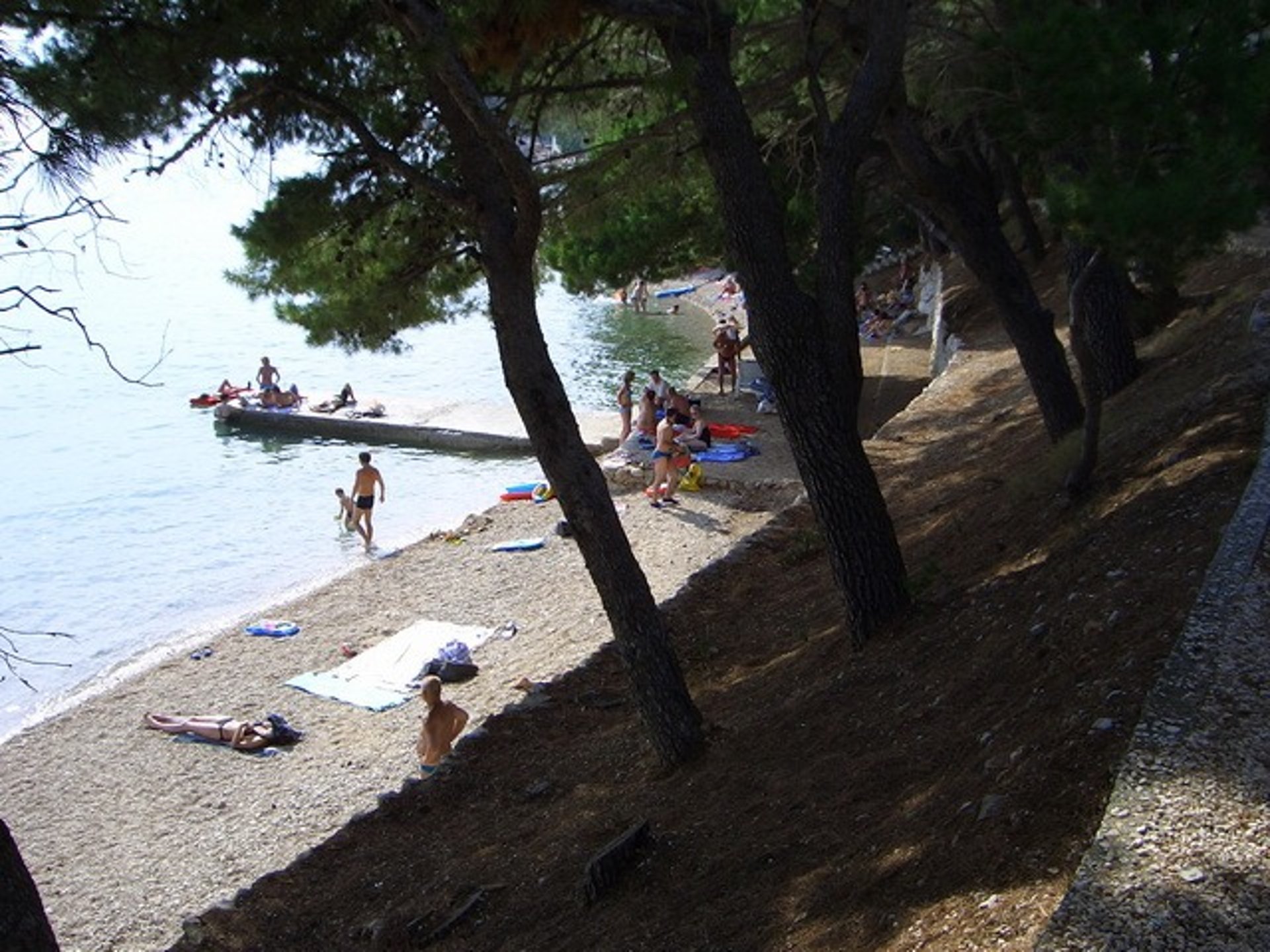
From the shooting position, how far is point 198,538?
2481cm

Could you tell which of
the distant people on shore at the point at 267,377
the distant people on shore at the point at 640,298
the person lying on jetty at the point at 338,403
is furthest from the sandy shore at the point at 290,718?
the distant people on shore at the point at 640,298

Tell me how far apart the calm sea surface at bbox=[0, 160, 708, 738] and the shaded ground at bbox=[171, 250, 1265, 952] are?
2.58m

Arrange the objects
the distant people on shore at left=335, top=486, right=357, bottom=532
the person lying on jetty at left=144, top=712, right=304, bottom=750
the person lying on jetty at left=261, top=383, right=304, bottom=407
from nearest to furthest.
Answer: the person lying on jetty at left=144, top=712, right=304, bottom=750 < the distant people on shore at left=335, top=486, right=357, bottom=532 < the person lying on jetty at left=261, top=383, right=304, bottom=407

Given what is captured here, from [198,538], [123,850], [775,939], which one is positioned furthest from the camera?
[198,538]

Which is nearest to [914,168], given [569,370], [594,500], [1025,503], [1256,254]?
[1025,503]

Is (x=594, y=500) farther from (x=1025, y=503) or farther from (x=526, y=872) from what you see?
(x=1025, y=503)

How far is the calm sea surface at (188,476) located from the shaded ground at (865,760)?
8.45 feet

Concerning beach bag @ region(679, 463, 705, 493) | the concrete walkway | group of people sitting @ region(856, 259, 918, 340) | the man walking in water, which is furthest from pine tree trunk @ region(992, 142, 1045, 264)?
the concrete walkway

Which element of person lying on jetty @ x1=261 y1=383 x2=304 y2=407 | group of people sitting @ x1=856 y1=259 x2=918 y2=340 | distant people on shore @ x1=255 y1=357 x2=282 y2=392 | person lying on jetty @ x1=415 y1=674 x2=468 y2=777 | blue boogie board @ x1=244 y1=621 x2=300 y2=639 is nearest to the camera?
person lying on jetty @ x1=415 y1=674 x2=468 y2=777

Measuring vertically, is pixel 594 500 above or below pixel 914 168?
below

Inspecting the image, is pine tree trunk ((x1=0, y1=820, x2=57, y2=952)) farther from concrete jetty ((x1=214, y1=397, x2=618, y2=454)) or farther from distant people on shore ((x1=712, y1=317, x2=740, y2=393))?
concrete jetty ((x1=214, y1=397, x2=618, y2=454))

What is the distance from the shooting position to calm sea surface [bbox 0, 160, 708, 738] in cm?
1944

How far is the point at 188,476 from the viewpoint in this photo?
98.0 ft

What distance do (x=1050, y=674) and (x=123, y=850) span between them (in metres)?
8.35
